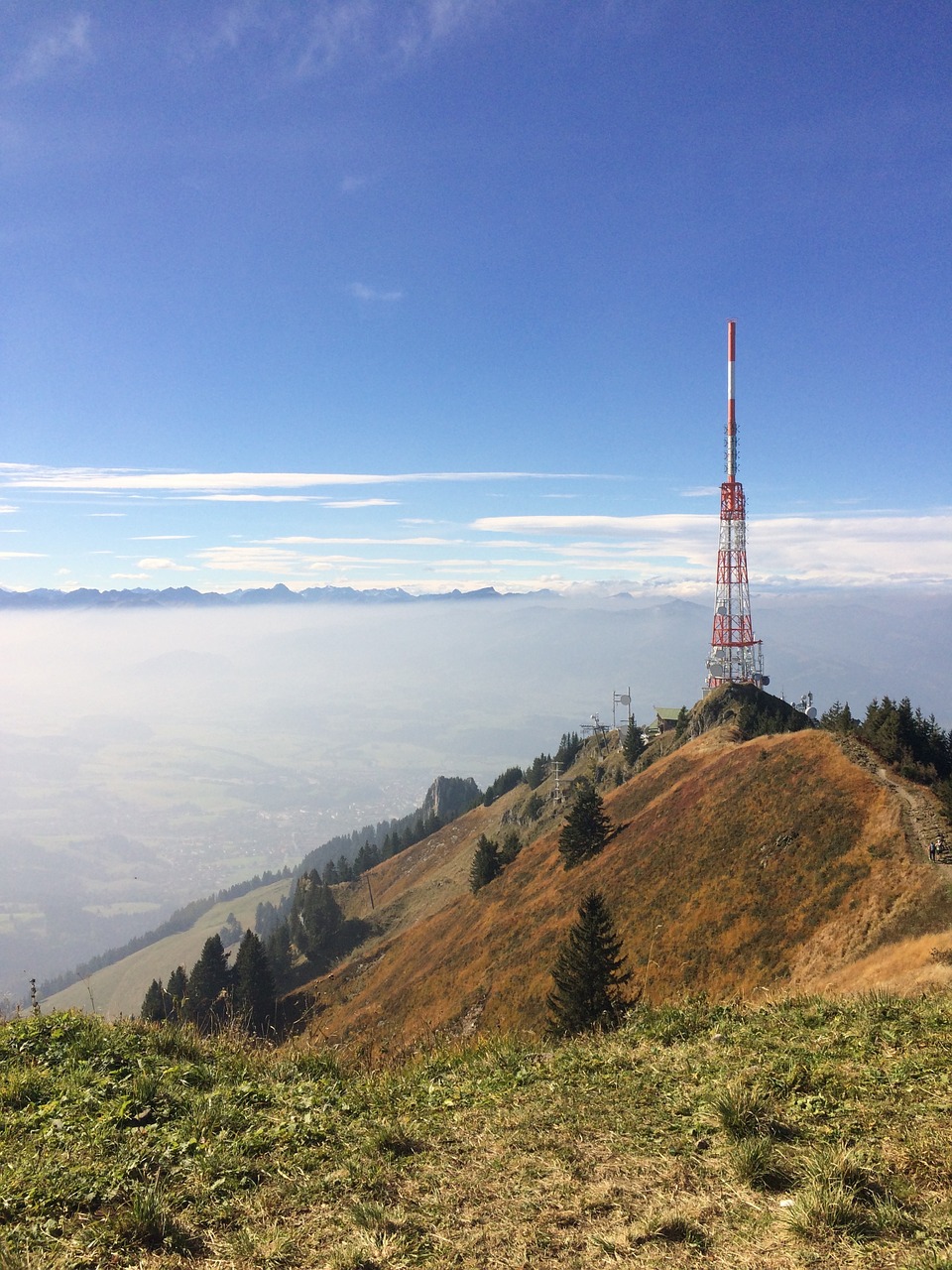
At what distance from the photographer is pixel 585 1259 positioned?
4738mm

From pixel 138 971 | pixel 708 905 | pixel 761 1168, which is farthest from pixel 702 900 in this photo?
pixel 138 971

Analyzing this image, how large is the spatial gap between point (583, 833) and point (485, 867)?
55.2 feet

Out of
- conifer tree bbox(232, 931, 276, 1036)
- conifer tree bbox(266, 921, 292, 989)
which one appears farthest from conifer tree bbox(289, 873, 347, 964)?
conifer tree bbox(232, 931, 276, 1036)

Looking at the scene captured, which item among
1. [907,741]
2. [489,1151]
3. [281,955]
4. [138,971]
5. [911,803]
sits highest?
[489,1151]

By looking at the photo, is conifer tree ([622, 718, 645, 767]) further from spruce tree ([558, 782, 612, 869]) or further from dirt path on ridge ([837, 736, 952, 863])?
dirt path on ridge ([837, 736, 952, 863])

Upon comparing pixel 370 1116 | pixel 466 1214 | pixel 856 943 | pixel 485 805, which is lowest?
pixel 485 805

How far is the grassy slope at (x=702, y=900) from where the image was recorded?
1065 inches

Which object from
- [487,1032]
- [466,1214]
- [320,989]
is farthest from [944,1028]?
[320,989]

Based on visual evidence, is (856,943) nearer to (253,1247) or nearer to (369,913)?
(253,1247)

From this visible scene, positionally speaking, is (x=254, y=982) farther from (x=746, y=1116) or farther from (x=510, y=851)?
(x=746, y=1116)

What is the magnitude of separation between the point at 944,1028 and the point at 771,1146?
4405mm

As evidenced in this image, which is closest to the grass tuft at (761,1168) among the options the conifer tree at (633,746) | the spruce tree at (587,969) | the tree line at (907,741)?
the spruce tree at (587,969)

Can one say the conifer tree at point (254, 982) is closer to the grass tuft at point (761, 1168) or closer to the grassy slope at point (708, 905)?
the grassy slope at point (708, 905)

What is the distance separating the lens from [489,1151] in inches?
252
